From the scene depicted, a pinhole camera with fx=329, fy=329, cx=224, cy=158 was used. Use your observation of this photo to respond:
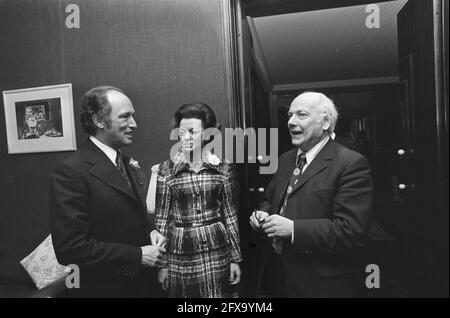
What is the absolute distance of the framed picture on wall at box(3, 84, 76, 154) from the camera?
6.21 ft

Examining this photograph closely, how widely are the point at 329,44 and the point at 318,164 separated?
63 cm

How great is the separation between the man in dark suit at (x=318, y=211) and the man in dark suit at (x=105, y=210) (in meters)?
0.65

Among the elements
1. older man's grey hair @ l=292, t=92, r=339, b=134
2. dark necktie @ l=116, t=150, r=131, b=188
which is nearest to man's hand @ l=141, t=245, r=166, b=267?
dark necktie @ l=116, t=150, r=131, b=188

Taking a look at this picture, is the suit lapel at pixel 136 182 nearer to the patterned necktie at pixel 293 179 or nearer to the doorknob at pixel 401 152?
the patterned necktie at pixel 293 179

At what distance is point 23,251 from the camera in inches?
78.2

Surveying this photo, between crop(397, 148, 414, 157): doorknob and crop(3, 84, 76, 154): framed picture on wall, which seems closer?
crop(397, 148, 414, 157): doorknob

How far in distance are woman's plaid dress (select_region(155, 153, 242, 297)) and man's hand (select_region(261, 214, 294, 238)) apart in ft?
0.53

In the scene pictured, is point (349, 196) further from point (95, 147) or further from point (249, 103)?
point (95, 147)

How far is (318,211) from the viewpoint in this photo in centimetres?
159

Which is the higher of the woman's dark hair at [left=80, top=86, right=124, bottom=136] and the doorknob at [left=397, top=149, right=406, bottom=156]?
the woman's dark hair at [left=80, top=86, right=124, bottom=136]

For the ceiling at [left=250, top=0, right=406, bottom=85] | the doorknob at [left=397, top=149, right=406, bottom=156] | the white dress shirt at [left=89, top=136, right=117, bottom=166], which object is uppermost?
the ceiling at [left=250, top=0, right=406, bottom=85]

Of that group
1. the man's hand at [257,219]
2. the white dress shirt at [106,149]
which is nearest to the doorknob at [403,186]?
the man's hand at [257,219]

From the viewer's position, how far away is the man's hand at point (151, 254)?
170 centimetres

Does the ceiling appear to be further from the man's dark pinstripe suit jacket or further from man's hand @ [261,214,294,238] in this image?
the man's dark pinstripe suit jacket
